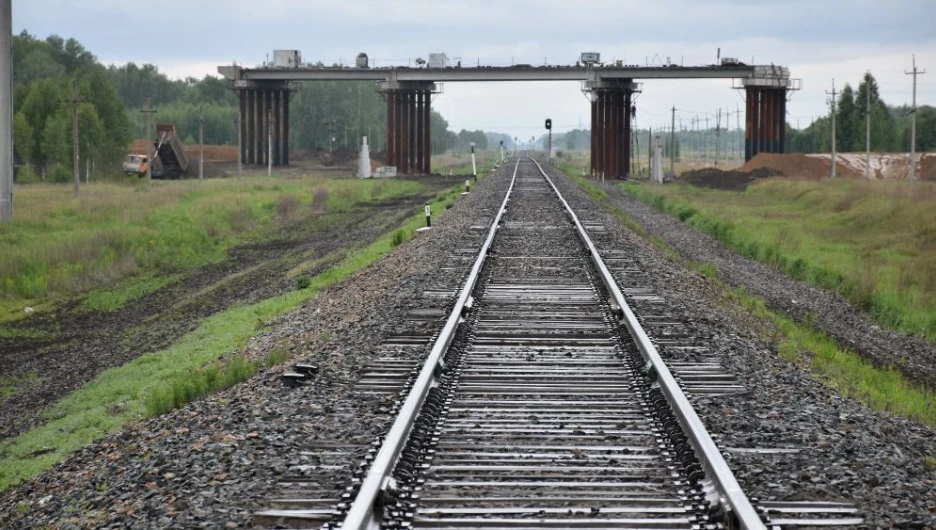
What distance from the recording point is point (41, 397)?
52.8 ft

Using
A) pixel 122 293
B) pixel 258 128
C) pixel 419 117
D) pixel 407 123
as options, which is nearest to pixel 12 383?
pixel 122 293

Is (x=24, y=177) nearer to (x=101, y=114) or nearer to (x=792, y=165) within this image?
(x=101, y=114)

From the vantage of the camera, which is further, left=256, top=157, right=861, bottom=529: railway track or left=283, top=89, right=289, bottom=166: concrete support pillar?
left=283, top=89, right=289, bottom=166: concrete support pillar

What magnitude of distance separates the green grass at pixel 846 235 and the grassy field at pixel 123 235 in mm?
15301

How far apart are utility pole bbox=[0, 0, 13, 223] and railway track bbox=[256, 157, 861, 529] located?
24566 millimetres

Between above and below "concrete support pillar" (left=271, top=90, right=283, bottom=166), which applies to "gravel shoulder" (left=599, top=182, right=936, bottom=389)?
below

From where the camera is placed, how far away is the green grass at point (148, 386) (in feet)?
37.5

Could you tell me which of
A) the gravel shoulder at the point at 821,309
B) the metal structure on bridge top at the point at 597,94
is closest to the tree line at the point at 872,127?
the metal structure on bridge top at the point at 597,94

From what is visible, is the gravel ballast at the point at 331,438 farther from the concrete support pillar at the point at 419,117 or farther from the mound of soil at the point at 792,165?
the concrete support pillar at the point at 419,117

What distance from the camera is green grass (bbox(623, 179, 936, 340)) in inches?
872

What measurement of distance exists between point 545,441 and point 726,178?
209 feet

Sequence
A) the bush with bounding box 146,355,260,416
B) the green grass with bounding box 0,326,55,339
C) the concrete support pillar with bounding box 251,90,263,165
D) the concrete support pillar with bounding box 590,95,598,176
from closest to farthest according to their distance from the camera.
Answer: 1. the bush with bounding box 146,355,260,416
2. the green grass with bounding box 0,326,55,339
3. the concrete support pillar with bounding box 590,95,598,176
4. the concrete support pillar with bounding box 251,90,263,165

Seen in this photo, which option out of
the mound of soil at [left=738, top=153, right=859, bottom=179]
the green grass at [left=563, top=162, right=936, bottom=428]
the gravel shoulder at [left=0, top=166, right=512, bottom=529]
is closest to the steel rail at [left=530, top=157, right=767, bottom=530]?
the green grass at [left=563, top=162, right=936, bottom=428]

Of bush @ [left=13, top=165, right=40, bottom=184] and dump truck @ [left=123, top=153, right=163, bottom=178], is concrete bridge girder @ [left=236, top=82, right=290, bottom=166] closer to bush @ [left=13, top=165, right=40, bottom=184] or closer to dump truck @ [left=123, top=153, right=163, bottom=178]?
dump truck @ [left=123, top=153, right=163, bottom=178]
